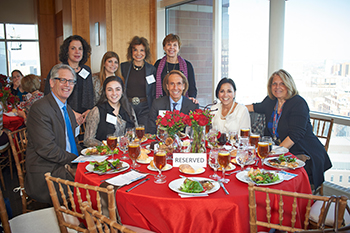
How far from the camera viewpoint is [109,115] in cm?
309

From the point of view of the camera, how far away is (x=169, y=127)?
6.98 ft

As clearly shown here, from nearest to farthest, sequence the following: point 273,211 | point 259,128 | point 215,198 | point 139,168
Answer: point 215,198 → point 273,211 → point 139,168 → point 259,128

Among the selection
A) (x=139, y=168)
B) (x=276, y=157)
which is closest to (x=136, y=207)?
(x=139, y=168)

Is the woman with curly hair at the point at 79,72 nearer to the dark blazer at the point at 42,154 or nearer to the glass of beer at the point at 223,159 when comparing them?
the dark blazer at the point at 42,154

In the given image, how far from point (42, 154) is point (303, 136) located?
248 centimetres

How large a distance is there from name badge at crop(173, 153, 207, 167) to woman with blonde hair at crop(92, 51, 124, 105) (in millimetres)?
2333

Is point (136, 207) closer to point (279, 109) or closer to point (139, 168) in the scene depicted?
point (139, 168)

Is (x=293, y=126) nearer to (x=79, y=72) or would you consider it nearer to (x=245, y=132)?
(x=245, y=132)

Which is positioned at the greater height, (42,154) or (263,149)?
(263,149)

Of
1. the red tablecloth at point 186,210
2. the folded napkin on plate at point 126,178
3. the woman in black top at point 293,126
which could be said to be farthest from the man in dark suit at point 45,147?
the woman in black top at point 293,126

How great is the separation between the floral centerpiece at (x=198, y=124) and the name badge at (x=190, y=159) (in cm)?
19

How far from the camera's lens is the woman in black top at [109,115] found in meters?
3.06

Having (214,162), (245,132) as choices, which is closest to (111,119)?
(245,132)

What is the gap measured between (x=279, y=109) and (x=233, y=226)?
2.01m
